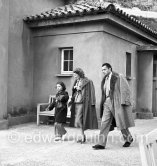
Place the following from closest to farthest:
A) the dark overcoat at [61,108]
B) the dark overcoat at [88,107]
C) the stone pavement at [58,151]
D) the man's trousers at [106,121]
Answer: the stone pavement at [58,151] < the man's trousers at [106,121] < the dark overcoat at [88,107] < the dark overcoat at [61,108]

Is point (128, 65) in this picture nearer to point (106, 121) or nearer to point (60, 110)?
point (60, 110)

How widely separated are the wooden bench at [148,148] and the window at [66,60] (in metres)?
8.14

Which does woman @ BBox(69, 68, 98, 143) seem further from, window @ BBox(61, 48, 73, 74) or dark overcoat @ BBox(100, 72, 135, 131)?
window @ BBox(61, 48, 73, 74)

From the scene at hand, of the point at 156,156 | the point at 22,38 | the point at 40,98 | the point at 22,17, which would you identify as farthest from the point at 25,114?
the point at 156,156

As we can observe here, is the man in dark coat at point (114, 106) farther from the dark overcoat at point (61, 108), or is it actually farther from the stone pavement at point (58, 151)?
the dark overcoat at point (61, 108)

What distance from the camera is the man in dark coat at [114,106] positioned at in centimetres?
654

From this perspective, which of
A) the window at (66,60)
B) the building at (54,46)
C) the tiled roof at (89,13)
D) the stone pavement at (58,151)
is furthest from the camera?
the window at (66,60)

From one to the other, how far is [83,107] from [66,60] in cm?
378

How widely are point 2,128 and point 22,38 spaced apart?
332 centimetres

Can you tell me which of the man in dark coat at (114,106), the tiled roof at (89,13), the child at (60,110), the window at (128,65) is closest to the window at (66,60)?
the tiled roof at (89,13)

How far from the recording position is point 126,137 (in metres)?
6.75

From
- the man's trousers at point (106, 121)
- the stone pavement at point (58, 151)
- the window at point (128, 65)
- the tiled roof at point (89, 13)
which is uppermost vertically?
the tiled roof at point (89, 13)

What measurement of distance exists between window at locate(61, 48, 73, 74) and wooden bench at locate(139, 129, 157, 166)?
814cm

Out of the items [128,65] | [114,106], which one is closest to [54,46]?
[128,65]
